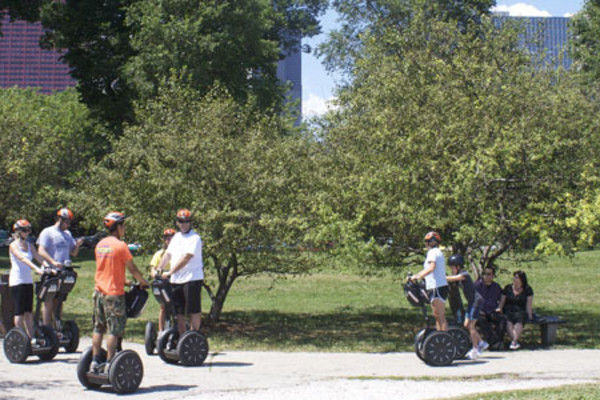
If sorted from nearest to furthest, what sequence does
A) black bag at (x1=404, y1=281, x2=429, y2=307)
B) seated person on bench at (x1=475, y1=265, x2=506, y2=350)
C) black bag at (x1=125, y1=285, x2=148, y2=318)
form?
black bag at (x1=125, y1=285, x2=148, y2=318), black bag at (x1=404, y1=281, x2=429, y2=307), seated person on bench at (x1=475, y1=265, x2=506, y2=350)

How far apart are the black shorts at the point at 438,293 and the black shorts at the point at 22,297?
525 cm

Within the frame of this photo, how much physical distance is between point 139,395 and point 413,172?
6448 mm

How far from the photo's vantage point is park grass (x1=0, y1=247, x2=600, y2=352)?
48.1ft

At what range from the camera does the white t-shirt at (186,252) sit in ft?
35.1

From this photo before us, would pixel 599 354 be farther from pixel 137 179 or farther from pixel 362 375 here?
pixel 137 179

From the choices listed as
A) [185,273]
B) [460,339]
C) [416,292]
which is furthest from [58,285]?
[460,339]

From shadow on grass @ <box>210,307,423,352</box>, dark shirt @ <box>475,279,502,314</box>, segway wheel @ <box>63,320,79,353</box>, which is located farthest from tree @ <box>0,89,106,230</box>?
dark shirt @ <box>475,279,502,314</box>

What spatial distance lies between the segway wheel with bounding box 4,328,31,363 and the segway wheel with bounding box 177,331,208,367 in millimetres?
1888

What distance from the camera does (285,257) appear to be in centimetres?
1580

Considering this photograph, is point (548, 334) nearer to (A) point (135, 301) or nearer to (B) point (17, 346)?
(A) point (135, 301)

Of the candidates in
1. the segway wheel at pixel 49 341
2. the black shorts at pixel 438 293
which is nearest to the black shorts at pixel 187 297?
the segway wheel at pixel 49 341

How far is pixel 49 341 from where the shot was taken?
10.8 meters

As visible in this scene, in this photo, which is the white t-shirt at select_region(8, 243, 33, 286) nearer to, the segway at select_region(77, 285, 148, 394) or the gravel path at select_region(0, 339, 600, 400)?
the gravel path at select_region(0, 339, 600, 400)

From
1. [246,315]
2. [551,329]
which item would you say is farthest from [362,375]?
[246,315]
